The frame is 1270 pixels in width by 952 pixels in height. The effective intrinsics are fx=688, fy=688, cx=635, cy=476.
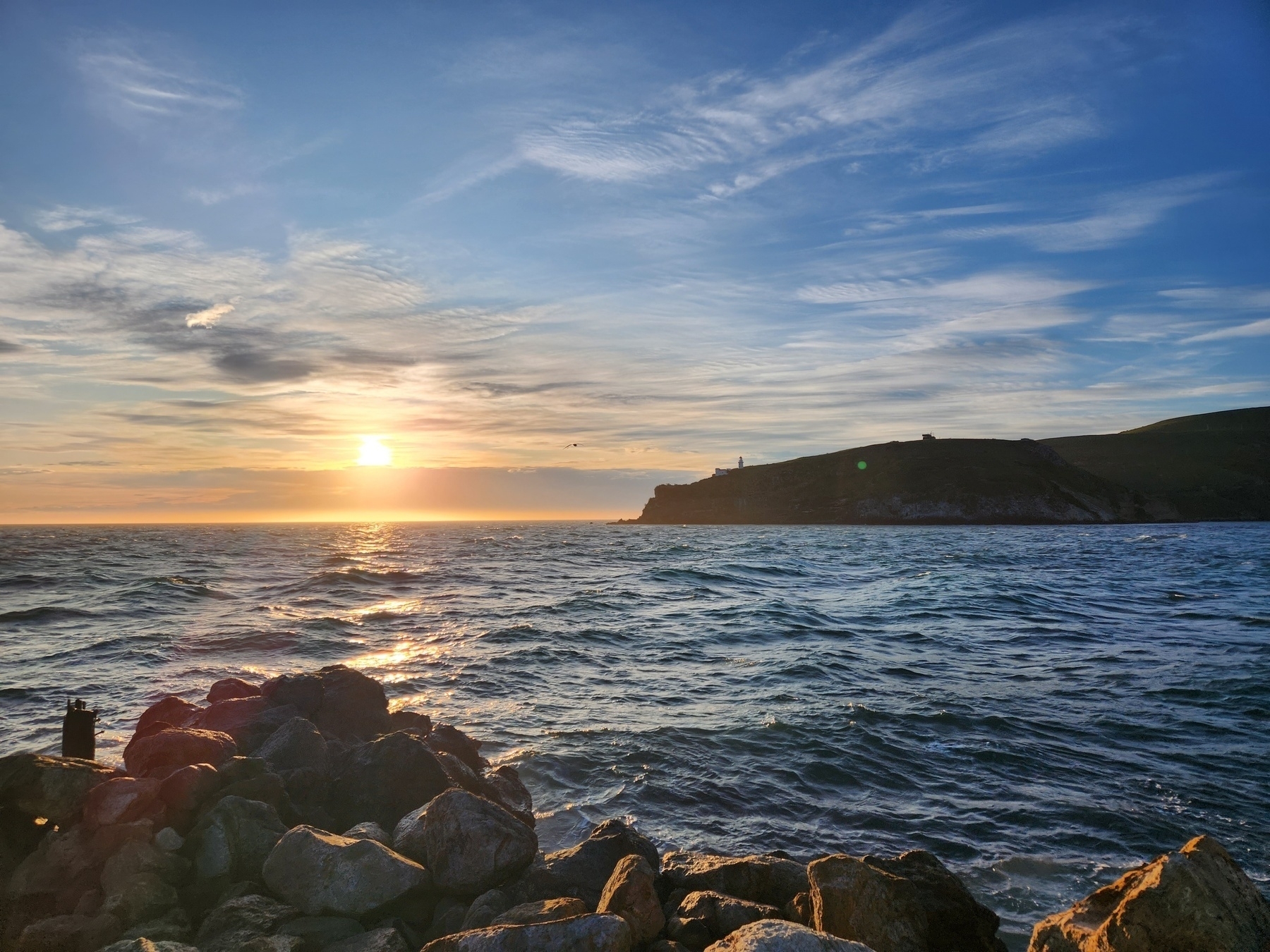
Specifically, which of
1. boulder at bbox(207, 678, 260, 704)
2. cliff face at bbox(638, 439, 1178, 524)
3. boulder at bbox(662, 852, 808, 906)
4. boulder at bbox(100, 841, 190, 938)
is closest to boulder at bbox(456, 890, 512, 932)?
boulder at bbox(662, 852, 808, 906)

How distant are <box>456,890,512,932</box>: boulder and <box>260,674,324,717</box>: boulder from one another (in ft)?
22.2

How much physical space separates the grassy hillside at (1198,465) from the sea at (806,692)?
140 meters

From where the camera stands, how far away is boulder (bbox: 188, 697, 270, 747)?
1126 cm

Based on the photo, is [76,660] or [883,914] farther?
[76,660]

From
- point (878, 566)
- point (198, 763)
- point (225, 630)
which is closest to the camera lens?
point (198, 763)

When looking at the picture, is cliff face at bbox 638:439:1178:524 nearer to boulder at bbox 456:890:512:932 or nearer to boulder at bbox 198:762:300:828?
boulder at bbox 198:762:300:828

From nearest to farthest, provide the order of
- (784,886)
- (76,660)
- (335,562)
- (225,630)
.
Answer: (784,886) → (76,660) → (225,630) → (335,562)

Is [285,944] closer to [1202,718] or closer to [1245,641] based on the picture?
[1202,718]

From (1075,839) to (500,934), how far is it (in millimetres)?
8227

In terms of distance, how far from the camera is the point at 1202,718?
1438 cm

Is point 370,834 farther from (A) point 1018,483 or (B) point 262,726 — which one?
(A) point 1018,483

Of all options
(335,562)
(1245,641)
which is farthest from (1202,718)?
(335,562)

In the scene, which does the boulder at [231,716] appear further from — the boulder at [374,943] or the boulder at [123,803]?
the boulder at [374,943]

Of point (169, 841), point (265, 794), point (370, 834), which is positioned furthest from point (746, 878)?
point (169, 841)
